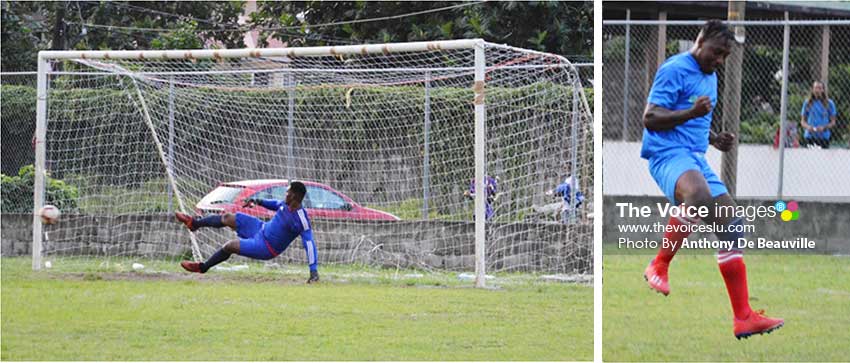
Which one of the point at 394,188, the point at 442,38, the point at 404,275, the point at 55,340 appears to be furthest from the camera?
the point at 442,38

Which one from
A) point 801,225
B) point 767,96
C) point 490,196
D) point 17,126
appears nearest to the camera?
point 801,225

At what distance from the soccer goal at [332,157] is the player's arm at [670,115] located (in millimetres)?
5789

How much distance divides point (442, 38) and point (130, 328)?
1220cm

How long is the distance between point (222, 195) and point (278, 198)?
0.68 m

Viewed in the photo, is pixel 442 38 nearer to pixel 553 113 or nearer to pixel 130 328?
pixel 553 113

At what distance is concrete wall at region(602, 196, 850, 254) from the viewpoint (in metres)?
7.47

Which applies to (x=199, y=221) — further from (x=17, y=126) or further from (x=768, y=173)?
(x=17, y=126)

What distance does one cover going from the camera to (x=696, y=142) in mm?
6730

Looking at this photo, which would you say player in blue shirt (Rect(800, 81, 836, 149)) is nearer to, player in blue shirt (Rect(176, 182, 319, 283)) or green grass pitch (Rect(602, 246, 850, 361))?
green grass pitch (Rect(602, 246, 850, 361))

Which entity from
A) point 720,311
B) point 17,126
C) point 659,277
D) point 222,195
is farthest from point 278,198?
point 659,277

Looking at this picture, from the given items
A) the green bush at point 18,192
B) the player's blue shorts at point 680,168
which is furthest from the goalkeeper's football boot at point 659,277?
the green bush at point 18,192

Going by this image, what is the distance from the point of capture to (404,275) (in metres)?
13.2

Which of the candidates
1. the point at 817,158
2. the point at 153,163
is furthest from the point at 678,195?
the point at 153,163

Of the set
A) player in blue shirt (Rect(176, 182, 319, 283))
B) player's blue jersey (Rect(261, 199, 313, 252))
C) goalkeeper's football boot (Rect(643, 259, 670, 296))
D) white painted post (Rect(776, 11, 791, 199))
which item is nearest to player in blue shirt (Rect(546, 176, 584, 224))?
white painted post (Rect(776, 11, 791, 199))
